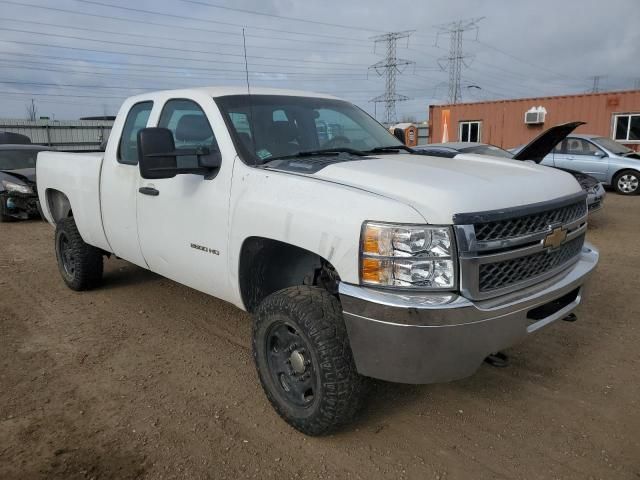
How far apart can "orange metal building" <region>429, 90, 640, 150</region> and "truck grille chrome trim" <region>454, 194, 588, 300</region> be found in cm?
1904

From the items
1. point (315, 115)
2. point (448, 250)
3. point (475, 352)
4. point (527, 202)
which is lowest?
point (475, 352)

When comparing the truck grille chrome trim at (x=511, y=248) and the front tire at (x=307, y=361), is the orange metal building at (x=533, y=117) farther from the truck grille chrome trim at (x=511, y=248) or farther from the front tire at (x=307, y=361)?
the front tire at (x=307, y=361)

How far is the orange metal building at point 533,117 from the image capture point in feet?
64.1

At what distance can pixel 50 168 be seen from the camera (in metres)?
5.50

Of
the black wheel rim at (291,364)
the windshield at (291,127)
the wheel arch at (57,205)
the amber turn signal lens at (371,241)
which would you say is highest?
the windshield at (291,127)

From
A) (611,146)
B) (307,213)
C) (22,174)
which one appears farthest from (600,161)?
(22,174)

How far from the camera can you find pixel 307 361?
2795mm

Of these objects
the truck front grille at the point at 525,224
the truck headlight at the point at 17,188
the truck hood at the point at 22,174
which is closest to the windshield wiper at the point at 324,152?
the truck front grille at the point at 525,224

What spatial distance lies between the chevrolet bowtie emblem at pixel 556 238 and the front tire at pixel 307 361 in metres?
1.16

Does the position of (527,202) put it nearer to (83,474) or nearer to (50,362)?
(83,474)

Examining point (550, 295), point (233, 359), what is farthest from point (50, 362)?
point (550, 295)

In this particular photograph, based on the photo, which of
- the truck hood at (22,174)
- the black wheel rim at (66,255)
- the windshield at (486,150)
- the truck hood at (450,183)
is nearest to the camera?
the truck hood at (450,183)

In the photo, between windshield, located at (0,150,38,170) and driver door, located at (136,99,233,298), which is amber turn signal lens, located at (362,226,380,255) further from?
windshield, located at (0,150,38,170)

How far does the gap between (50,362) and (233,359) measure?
4.48ft
